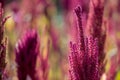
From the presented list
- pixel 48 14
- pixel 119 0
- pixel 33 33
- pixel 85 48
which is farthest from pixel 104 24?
pixel 48 14

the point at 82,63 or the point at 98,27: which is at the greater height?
the point at 98,27

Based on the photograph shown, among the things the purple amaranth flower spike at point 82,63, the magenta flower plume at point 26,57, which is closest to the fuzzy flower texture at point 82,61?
the purple amaranth flower spike at point 82,63

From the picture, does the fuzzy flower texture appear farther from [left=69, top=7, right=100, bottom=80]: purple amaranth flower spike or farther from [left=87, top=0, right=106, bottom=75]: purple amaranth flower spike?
[left=87, top=0, right=106, bottom=75]: purple amaranth flower spike

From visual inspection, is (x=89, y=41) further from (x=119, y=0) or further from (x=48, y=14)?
(x=48, y=14)

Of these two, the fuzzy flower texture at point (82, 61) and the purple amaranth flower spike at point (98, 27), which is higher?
the purple amaranth flower spike at point (98, 27)

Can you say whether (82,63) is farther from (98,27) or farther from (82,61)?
(98,27)

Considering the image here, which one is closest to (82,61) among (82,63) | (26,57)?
(82,63)

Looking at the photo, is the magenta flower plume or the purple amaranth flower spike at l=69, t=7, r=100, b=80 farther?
the magenta flower plume

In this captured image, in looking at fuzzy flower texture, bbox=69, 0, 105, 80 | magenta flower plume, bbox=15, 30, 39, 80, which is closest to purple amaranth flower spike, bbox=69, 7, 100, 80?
fuzzy flower texture, bbox=69, 0, 105, 80

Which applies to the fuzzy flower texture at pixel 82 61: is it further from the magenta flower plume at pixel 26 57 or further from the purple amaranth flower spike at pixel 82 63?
the magenta flower plume at pixel 26 57
